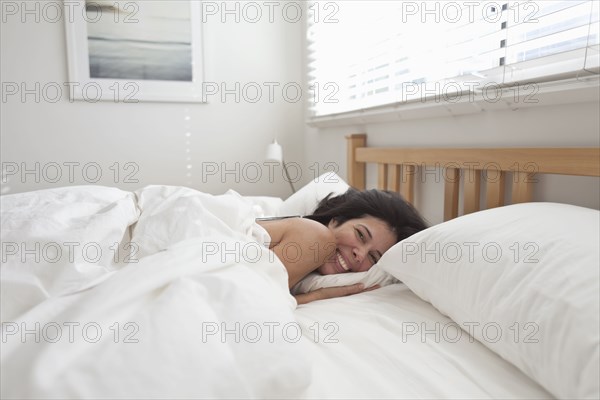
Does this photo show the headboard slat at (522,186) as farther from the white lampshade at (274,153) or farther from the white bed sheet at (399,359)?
the white lampshade at (274,153)

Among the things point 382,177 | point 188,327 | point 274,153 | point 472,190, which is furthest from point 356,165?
point 188,327

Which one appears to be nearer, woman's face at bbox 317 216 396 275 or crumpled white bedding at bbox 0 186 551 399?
crumpled white bedding at bbox 0 186 551 399

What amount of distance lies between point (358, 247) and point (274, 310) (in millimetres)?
592

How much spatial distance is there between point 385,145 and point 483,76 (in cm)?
60

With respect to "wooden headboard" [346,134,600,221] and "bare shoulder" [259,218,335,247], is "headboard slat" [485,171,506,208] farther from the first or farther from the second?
"bare shoulder" [259,218,335,247]

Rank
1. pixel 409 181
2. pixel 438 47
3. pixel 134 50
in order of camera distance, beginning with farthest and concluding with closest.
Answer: pixel 134 50
pixel 409 181
pixel 438 47

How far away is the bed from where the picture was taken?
553 millimetres

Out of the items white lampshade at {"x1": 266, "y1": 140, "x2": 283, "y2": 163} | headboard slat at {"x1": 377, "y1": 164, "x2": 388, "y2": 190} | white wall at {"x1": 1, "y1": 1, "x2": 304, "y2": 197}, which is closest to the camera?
headboard slat at {"x1": 377, "y1": 164, "x2": 388, "y2": 190}

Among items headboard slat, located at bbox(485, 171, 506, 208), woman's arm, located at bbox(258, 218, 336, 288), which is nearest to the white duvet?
woman's arm, located at bbox(258, 218, 336, 288)

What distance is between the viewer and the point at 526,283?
686mm

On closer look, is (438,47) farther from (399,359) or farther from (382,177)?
(399,359)

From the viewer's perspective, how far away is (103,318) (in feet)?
2.03

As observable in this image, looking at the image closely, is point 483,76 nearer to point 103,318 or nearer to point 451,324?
point 451,324

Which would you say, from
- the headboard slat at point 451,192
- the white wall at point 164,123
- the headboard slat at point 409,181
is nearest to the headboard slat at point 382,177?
the headboard slat at point 409,181
